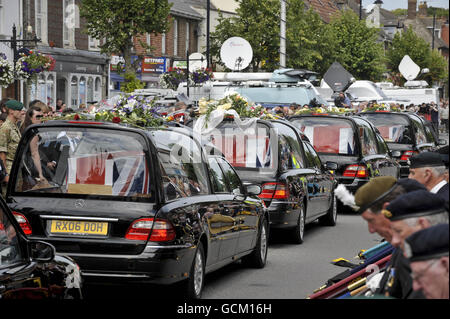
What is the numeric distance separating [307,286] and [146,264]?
8.08ft

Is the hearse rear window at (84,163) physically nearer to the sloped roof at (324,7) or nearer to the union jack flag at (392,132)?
the union jack flag at (392,132)

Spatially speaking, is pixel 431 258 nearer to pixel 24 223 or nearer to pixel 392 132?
pixel 24 223

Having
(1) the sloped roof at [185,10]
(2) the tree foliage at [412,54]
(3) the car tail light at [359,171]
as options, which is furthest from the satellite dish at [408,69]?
(3) the car tail light at [359,171]

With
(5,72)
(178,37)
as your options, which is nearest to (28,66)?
(5,72)

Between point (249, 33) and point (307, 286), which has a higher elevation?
point (249, 33)

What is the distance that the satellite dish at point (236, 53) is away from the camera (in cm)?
3388

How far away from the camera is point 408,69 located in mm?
60031

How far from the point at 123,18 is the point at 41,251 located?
106 ft

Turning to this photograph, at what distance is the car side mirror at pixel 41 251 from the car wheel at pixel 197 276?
8.54ft

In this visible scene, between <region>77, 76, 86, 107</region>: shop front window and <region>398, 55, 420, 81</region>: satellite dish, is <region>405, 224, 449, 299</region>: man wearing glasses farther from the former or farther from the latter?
<region>398, 55, 420, 81</region>: satellite dish
